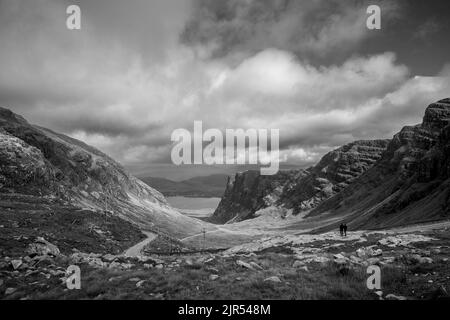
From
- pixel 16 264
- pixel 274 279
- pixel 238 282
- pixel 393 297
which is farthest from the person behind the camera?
pixel 16 264

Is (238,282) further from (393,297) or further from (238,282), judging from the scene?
(393,297)

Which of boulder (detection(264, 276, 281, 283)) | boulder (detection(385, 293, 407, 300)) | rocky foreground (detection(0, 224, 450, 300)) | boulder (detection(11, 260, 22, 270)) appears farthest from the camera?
boulder (detection(11, 260, 22, 270))

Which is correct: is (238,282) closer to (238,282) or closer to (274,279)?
(238,282)

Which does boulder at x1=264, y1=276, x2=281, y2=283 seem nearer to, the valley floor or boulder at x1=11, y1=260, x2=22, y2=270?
the valley floor

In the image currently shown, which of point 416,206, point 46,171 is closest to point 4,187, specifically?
point 46,171

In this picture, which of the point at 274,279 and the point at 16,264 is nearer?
the point at 274,279

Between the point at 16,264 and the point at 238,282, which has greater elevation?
the point at 238,282

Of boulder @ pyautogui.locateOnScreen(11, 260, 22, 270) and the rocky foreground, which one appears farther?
boulder @ pyautogui.locateOnScreen(11, 260, 22, 270)

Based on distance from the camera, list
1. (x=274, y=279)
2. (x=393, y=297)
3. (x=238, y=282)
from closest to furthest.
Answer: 1. (x=393, y=297)
2. (x=238, y=282)
3. (x=274, y=279)

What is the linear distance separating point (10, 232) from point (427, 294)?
65.2 meters

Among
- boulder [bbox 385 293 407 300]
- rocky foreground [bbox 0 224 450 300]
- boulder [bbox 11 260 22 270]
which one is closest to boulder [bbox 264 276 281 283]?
rocky foreground [bbox 0 224 450 300]

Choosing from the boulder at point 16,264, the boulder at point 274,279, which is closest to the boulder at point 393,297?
the boulder at point 274,279

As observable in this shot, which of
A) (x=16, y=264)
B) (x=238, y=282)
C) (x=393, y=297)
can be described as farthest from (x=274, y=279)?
(x=16, y=264)
